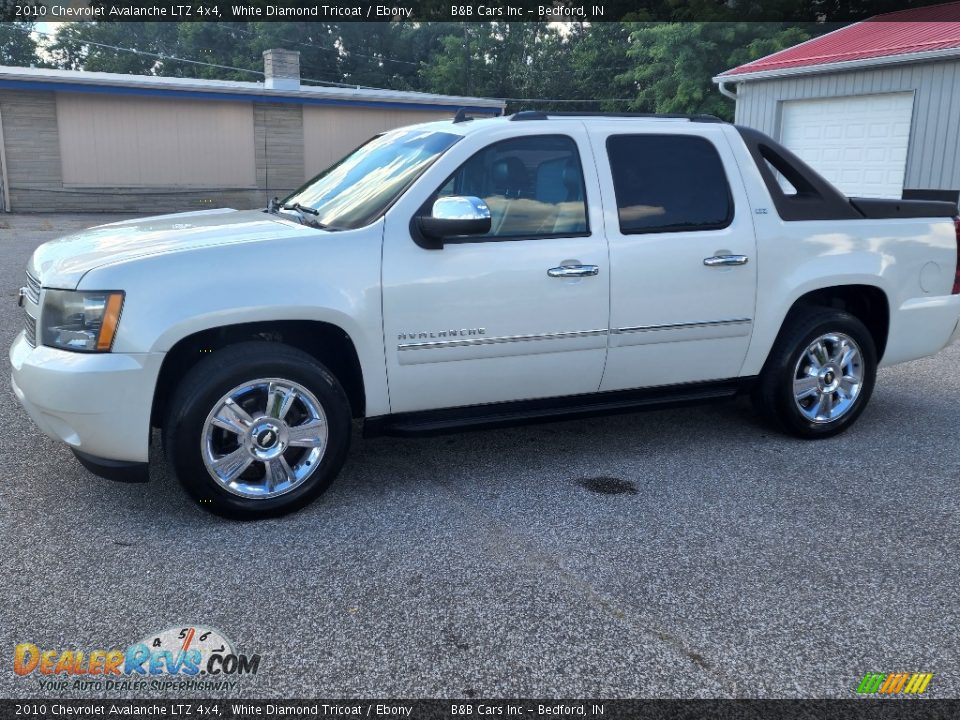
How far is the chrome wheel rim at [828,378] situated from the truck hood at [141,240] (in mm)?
3016

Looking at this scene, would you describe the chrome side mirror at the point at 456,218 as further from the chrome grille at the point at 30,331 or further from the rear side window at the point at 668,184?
the chrome grille at the point at 30,331

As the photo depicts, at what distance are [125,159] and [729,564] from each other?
2288cm

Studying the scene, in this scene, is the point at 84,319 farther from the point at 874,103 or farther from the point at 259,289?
the point at 874,103

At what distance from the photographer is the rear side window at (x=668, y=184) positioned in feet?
15.4

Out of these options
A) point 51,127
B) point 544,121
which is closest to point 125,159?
point 51,127

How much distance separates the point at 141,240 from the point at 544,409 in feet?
7.13

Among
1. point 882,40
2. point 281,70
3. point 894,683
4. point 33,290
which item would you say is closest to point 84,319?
point 33,290

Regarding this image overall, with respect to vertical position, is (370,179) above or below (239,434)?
above

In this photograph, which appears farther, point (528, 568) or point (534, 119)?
point (534, 119)

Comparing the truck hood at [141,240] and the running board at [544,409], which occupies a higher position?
the truck hood at [141,240]

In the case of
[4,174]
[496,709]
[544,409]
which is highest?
[4,174]

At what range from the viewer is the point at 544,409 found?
4.70 m

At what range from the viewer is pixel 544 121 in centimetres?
464

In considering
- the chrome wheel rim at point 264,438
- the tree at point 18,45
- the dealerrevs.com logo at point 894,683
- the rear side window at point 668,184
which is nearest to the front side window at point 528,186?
the rear side window at point 668,184
